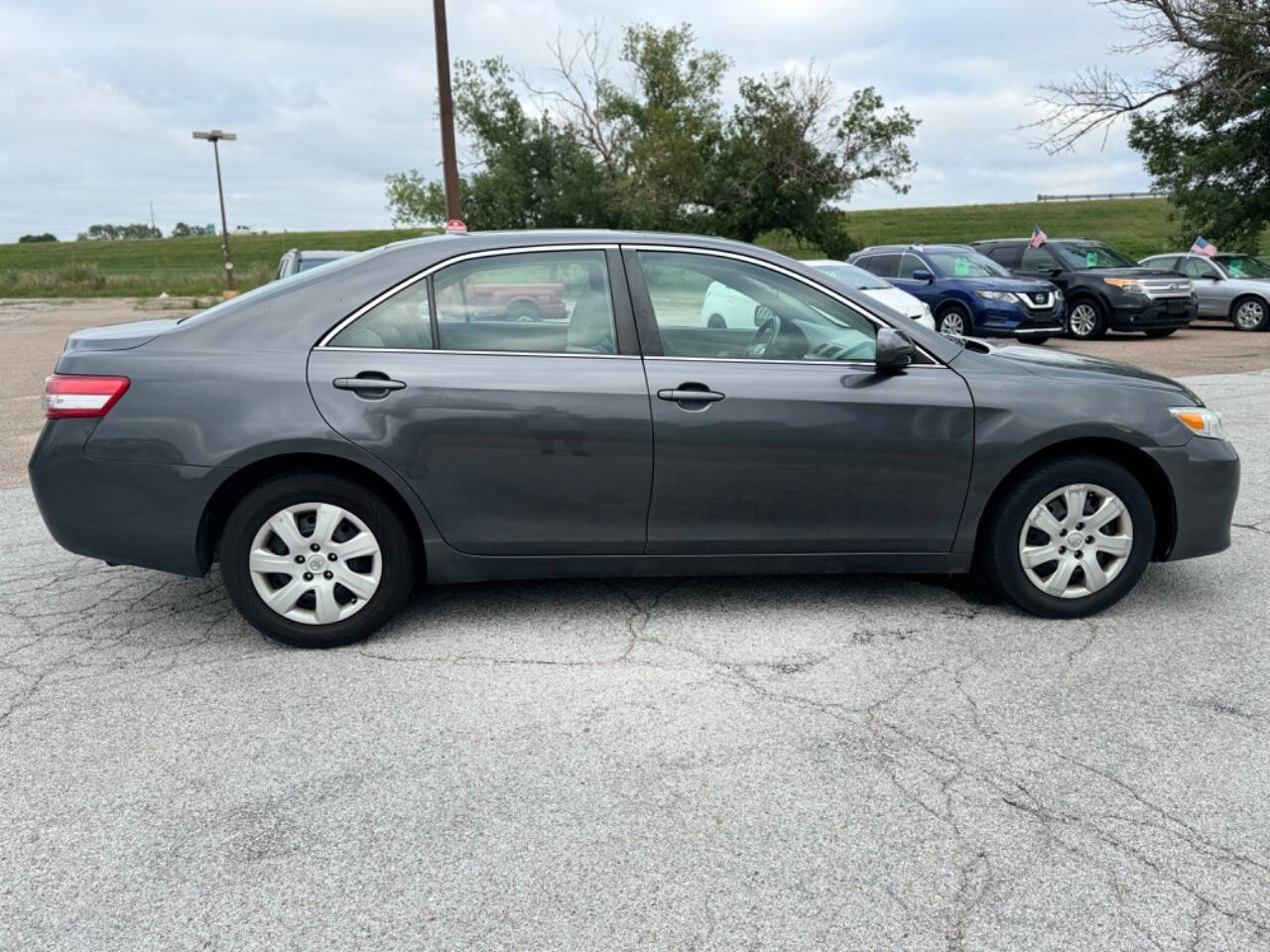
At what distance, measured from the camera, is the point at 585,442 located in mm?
4047

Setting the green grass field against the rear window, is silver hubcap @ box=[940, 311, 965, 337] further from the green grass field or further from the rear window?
the green grass field

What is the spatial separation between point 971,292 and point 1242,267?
8.00 metres

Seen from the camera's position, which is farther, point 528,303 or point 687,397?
point 528,303

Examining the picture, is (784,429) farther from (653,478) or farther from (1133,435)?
(1133,435)

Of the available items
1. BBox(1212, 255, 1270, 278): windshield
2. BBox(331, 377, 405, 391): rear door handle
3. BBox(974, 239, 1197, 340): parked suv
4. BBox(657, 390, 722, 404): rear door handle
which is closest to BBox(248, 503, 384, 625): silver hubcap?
BBox(331, 377, 405, 391): rear door handle

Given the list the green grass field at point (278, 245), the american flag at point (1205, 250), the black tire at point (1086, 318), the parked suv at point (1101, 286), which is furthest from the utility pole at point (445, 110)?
the green grass field at point (278, 245)

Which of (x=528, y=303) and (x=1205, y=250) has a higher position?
(x=1205, y=250)

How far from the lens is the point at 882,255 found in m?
18.4

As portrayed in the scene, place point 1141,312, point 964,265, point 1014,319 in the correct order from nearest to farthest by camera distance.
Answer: point 1014,319
point 964,265
point 1141,312

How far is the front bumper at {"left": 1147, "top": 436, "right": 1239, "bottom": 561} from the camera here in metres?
4.33

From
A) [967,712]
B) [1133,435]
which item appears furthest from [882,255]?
[967,712]

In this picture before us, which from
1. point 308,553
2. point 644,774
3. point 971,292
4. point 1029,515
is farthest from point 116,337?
point 971,292

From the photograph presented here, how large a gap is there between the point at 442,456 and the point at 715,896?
2046mm

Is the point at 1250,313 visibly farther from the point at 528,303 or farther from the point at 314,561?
the point at 314,561
